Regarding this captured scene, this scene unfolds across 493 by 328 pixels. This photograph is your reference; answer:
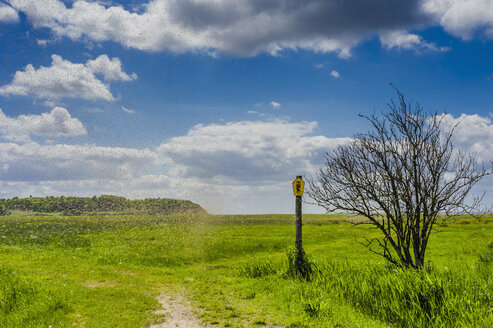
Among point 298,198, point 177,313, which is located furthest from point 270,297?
point 298,198

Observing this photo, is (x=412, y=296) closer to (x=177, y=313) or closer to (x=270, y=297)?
(x=270, y=297)

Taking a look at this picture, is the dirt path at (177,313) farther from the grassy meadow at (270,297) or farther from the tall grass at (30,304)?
the tall grass at (30,304)

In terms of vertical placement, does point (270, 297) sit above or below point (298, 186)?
below

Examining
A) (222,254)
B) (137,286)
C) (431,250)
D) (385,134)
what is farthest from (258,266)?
(431,250)

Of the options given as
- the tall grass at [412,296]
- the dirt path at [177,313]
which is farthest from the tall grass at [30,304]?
the tall grass at [412,296]

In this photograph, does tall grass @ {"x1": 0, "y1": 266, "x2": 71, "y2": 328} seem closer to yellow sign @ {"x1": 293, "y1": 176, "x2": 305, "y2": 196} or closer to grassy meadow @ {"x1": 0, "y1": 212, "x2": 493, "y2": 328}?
grassy meadow @ {"x1": 0, "y1": 212, "x2": 493, "y2": 328}

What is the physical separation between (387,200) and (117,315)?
10011 millimetres

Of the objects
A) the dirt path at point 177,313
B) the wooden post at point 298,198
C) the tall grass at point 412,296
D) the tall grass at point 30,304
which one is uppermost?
the wooden post at point 298,198

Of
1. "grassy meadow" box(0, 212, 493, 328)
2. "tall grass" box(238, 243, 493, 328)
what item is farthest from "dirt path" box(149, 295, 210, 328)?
"tall grass" box(238, 243, 493, 328)

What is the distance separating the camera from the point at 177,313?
35.5 ft

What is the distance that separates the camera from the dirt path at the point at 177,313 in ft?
31.5

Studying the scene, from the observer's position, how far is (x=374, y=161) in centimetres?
1136

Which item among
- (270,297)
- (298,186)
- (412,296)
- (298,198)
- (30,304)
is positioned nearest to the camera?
(412,296)

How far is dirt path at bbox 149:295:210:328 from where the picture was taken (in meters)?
9.61
